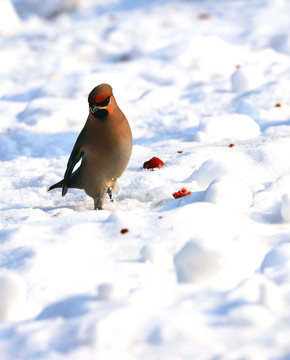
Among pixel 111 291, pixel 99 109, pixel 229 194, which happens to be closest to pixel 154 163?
pixel 99 109

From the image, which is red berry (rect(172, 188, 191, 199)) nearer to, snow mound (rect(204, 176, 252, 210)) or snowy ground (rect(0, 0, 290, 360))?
snowy ground (rect(0, 0, 290, 360))

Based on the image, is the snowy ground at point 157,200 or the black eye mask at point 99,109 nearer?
the snowy ground at point 157,200

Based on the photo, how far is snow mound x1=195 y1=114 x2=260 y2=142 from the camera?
461cm

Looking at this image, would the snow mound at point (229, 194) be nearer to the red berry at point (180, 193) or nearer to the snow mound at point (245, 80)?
the red berry at point (180, 193)

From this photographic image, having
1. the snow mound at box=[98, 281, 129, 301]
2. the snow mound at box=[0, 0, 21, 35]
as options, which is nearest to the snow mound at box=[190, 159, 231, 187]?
the snow mound at box=[98, 281, 129, 301]

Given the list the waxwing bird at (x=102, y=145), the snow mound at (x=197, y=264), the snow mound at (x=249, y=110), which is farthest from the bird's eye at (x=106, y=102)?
the snow mound at (x=249, y=110)

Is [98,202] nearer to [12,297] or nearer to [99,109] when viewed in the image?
[99,109]

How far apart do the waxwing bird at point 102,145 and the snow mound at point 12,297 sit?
1.11 metres

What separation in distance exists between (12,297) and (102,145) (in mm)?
1178

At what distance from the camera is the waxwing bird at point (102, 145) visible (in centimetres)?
302

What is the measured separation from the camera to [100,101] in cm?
299

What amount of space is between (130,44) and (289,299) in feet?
19.5

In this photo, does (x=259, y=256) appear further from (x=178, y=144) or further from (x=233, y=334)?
(x=178, y=144)

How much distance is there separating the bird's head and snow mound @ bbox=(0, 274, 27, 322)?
1137 millimetres
